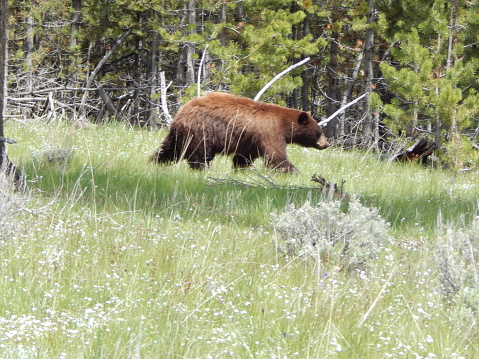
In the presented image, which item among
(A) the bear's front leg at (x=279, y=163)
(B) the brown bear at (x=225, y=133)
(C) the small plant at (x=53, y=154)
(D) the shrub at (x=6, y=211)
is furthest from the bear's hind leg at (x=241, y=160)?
(D) the shrub at (x=6, y=211)

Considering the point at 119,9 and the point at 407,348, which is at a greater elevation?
the point at 119,9

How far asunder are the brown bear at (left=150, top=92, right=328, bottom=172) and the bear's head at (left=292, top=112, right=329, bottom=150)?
0.44 m

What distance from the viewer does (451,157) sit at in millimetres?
8938

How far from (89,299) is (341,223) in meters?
2.01

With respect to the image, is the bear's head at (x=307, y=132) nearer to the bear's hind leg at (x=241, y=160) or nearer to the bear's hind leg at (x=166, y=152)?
the bear's hind leg at (x=241, y=160)

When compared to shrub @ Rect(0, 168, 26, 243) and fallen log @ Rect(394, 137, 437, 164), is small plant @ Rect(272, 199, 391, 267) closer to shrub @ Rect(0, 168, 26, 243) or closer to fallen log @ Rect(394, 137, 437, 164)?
shrub @ Rect(0, 168, 26, 243)

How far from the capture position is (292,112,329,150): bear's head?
1011cm

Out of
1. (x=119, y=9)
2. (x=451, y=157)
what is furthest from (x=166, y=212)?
(x=119, y=9)

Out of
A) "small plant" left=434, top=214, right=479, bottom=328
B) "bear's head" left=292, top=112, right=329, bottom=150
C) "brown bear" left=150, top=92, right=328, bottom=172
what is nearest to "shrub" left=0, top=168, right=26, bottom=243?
"small plant" left=434, top=214, right=479, bottom=328

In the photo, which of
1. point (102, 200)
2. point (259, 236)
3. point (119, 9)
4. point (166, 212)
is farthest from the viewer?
point (119, 9)

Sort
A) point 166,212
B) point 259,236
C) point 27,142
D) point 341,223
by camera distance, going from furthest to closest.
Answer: point 27,142 → point 166,212 → point 259,236 → point 341,223

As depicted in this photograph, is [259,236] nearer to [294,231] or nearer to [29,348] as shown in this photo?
[294,231]

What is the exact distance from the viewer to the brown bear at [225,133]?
28.5 feet

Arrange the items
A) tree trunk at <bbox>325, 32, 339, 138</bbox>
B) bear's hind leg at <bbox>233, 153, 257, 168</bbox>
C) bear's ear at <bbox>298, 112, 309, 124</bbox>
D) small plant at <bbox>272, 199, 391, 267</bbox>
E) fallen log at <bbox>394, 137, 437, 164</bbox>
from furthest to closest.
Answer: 1. tree trunk at <bbox>325, 32, 339, 138</bbox>
2. fallen log at <bbox>394, 137, 437, 164</bbox>
3. bear's ear at <bbox>298, 112, 309, 124</bbox>
4. bear's hind leg at <bbox>233, 153, 257, 168</bbox>
5. small plant at <bbox>272, 199, 391, 267</bbox>
